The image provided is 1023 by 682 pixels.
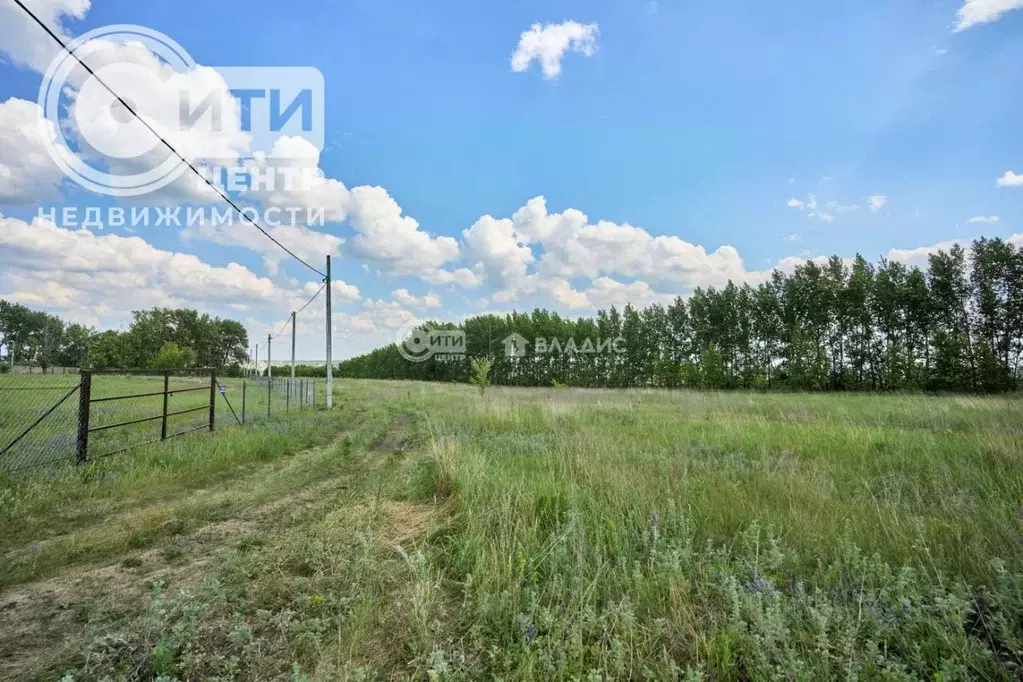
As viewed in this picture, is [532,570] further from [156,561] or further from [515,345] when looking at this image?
[515,345]

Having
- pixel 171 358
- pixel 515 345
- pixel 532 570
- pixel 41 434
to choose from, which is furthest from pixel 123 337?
pixel 532 570

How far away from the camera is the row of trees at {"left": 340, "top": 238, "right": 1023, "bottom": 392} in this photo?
31609mm

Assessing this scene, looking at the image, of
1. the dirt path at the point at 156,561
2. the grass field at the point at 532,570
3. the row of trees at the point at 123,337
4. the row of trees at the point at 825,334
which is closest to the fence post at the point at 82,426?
the grass field at the point at 532,570

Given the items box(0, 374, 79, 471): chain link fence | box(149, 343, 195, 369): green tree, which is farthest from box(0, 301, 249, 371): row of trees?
box(0, 374, 79, 471): chain link fence

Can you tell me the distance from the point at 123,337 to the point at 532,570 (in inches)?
3942

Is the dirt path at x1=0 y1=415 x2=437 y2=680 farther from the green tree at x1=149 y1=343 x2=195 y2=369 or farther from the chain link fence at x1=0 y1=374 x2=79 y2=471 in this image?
the green tree at x1=149 y1=343 x2=195 y2=369

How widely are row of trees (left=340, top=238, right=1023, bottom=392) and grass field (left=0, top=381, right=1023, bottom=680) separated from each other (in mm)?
35293

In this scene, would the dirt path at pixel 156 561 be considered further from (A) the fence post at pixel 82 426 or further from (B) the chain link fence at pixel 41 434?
(B) the chain link fence at pixel 41 434

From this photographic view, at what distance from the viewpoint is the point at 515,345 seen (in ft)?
199

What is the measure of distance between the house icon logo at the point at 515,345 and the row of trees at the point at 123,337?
56802 millimetres

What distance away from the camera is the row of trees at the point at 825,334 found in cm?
3161

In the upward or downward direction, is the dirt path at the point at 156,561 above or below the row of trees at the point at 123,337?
below

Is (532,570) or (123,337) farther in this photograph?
(123,337)

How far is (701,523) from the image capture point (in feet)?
13.4
